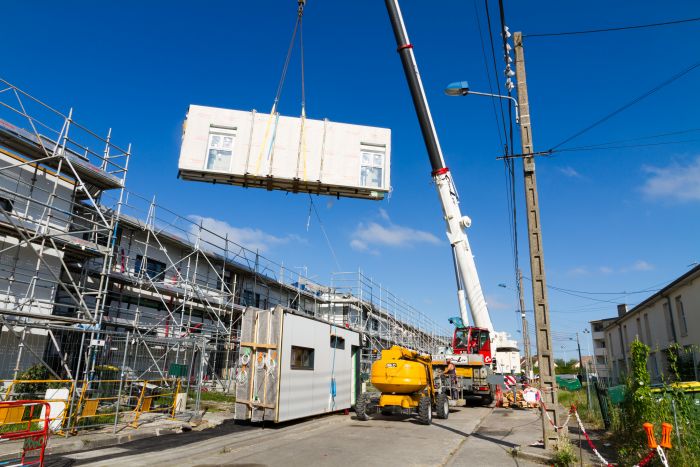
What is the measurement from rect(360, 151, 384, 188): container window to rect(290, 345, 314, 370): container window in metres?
5.74

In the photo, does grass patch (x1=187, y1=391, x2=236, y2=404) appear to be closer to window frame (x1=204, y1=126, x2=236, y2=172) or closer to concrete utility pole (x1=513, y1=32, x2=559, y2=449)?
window frame (x1=204, y1=126, x2=236, y2=172)

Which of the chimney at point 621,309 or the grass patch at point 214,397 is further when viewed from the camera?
the chimney at point 621,309

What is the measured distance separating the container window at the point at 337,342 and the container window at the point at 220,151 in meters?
7.02

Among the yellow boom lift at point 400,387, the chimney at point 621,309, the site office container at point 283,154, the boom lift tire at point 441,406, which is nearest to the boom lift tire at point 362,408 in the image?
the yellow boom lift at point 400,387

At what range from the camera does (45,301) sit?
14.2 m

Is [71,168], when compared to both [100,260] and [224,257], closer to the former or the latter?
[100,260]

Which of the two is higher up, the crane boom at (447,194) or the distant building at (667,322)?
the crane boom at (447,194)

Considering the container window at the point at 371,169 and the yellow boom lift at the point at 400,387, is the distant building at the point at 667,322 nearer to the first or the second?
the yellow boom lift at the point at 400,387

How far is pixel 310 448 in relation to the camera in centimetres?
1015

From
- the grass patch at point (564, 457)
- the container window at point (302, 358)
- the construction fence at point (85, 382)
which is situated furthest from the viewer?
the container window at point (302, 358)

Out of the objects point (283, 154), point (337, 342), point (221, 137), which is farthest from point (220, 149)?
point (337, 342)

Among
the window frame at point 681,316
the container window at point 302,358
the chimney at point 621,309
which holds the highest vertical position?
the chimney at point 621,309

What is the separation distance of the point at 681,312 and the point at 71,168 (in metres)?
Answer: 26.1

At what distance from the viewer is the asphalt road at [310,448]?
29.0 ft
